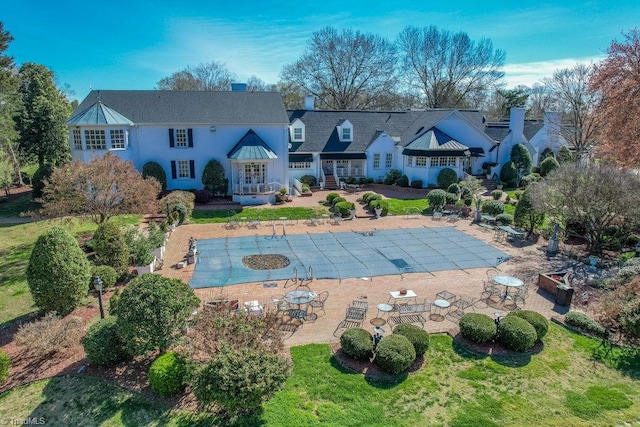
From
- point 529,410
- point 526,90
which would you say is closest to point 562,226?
point 529,410

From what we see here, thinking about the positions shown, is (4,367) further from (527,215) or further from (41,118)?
(41,118)

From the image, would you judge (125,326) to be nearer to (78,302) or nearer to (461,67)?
(78,302)

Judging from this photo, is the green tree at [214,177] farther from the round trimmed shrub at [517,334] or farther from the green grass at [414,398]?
the round trimmed shrub at [517,334]

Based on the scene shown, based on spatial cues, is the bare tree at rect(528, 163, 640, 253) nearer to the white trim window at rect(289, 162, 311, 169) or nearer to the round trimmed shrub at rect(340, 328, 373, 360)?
the round trimmed shrub at rect(340, 328, 373, 360)

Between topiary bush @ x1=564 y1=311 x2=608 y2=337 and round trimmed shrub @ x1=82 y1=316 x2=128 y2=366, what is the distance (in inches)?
578

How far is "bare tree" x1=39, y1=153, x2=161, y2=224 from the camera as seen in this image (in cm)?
1822

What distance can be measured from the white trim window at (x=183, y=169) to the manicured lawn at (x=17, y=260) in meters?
7.44

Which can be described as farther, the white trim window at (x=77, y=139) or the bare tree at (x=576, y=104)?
the bare tree at (x=576, y=104)

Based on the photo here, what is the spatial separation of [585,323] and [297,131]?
3118 cm

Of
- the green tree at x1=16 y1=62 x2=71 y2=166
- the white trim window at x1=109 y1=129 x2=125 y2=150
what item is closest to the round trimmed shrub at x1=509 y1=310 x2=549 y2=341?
the white trim window at x1=109 y1=129 x2=125 y2=150

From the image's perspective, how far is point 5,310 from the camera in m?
14.8

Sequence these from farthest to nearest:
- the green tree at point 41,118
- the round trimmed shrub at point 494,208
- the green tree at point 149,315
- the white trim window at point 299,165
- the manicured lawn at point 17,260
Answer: the white trim window at point 299,165 → the green tree at point 41,118 → the round trimmed shrub at point 494,208 → the manicured lawn at point 17,260 → the green tree at point 149,315

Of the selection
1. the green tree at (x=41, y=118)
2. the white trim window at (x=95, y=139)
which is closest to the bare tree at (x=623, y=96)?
the white trim window at (x=95, y=139)

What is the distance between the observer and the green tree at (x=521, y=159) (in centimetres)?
4178
